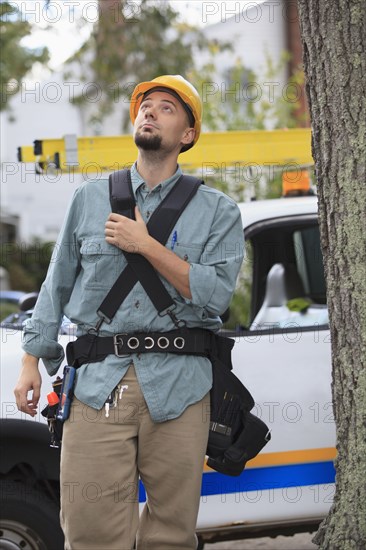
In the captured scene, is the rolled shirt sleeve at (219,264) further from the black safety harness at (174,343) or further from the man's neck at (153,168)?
the man's neck at (153,168)

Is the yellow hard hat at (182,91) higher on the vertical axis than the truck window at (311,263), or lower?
higher

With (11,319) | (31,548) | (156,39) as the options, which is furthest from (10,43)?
(31,548)

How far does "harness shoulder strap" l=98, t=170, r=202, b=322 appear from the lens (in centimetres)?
328

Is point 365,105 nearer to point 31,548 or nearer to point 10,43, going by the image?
point 31,548

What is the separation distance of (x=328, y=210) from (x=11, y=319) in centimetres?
203

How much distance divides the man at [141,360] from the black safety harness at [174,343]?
3 cm

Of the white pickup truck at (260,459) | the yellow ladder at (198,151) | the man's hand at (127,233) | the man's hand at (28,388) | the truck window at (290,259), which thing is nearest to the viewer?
the man's hand at (127,233)

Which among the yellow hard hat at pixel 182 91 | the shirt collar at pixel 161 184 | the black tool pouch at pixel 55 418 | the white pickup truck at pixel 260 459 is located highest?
the yellow hard hat at pixel 182 91

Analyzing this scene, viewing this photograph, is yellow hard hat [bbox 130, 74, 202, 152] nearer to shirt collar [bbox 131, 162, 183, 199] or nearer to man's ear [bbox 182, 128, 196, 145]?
man's ear [bbox 182, 128, 196, 145]

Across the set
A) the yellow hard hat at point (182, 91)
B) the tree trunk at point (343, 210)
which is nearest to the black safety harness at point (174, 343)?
the yellow hard hat at point (182, 91)

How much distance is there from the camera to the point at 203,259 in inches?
132

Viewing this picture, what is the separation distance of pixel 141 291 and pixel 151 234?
0.20 m

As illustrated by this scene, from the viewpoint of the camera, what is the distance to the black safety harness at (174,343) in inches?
129

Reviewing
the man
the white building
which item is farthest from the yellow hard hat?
the white building
